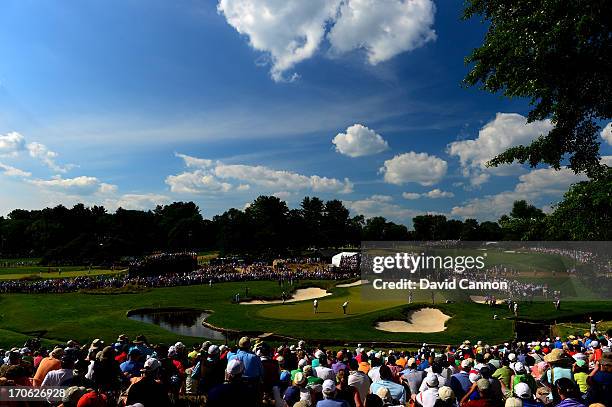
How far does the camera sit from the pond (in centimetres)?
3456

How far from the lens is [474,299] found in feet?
164

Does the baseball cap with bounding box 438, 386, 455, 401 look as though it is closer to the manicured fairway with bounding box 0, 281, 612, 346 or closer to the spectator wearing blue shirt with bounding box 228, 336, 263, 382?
the spectator wearing blue shirt with bounding box 228, 336, 263, 382

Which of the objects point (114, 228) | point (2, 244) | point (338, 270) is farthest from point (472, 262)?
point (2, 244)

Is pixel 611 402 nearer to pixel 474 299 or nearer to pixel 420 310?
pixel 420 310

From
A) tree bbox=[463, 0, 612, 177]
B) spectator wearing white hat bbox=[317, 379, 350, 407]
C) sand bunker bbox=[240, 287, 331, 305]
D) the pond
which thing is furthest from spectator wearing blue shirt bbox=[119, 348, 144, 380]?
sand bunker bbox=[240, 287, 331, 305]

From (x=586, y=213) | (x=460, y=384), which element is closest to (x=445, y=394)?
(x=460, y=384)

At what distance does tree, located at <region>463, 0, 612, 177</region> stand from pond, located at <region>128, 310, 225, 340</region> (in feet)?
85.5

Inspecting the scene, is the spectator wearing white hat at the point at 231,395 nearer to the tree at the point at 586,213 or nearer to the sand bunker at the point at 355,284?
the tree at the point at 586,213

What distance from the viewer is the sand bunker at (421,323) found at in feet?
117

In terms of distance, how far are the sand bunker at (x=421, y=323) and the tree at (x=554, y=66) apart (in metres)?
23.2

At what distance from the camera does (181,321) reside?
40.6m

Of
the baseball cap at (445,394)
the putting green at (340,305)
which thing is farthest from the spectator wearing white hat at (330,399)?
the putting green at (340,305)

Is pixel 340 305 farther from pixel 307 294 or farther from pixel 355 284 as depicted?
pixel 355 284

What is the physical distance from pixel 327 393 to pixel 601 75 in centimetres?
1287
